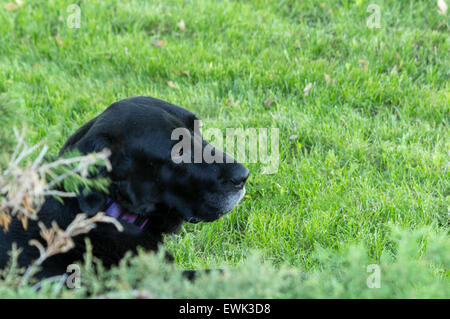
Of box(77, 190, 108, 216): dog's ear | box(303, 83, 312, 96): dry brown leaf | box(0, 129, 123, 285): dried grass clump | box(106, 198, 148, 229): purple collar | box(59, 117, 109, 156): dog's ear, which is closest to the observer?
box(0, 129, 123, 285): dried grass clump

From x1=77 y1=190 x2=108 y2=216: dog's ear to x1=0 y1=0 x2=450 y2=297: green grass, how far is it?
0.46 m

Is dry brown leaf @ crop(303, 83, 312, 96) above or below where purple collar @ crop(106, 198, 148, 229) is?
above

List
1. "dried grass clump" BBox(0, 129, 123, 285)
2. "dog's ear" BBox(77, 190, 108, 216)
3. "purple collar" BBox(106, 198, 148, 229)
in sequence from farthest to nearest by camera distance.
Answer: "purple collar" BBox(106, 198, 148, 229) < "dog's ear" BBox(77, 190, 108, 216) < "dried grass clump" BBox(0, 129, 123, 285)

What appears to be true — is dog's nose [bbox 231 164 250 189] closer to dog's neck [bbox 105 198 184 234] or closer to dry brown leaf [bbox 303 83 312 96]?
dog's neck [bbox 105 198 184 234]

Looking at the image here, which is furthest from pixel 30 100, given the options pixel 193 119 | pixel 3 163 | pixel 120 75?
pixel 3 163

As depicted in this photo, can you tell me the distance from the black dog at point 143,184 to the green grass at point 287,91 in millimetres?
317

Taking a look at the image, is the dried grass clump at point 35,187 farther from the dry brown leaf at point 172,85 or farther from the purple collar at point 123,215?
the dry brown leaf at point 172,85

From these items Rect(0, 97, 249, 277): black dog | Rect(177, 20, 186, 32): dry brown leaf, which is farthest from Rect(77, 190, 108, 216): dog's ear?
Rect(177, 20, 186, 32): dry brown leaf

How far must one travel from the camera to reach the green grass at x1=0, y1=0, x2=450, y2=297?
338 centimetres

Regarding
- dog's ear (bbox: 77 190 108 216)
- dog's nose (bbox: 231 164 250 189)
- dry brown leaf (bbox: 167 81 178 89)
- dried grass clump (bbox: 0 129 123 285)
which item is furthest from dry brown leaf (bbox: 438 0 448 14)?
dried grass clump (bbox: 0 129 123 285)

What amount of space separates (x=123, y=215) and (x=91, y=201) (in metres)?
0.32
